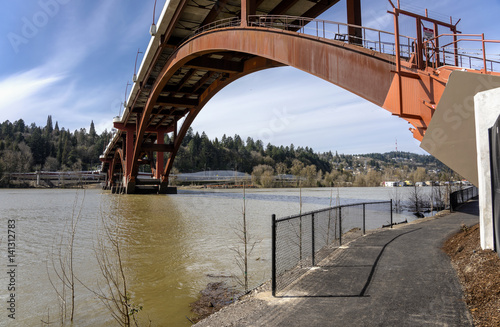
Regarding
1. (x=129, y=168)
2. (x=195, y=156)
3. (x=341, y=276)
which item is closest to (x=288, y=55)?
(x=341, y=276)

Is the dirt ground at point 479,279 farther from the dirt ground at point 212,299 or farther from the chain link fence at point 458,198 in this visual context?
the chain link fence at point 458,198

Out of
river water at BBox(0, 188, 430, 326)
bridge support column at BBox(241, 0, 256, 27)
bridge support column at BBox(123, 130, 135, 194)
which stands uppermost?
bridge support column at BBox(241, 0, 256, 27)

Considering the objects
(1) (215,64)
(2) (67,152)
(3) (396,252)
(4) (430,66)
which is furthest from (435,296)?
(2) (67,152)

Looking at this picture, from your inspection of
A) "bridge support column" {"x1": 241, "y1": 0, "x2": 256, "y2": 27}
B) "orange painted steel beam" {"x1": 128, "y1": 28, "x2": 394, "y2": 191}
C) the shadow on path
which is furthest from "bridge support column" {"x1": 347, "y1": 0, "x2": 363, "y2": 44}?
the shadow on path

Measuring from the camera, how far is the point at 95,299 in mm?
6332

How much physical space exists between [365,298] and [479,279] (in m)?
1.86

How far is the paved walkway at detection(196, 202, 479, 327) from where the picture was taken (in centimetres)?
417

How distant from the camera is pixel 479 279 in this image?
5145 millimetres

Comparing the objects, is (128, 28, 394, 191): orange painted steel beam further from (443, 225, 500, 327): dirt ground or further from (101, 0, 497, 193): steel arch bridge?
(443, 225, 500, 327): dirt ground

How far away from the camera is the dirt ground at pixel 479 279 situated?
13.3 feet

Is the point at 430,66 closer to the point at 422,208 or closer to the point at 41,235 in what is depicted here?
the point at 41,235

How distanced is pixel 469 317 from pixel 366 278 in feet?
6.00

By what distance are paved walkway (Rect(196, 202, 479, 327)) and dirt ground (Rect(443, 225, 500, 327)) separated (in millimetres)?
136

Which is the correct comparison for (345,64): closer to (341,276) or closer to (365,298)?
(341,276)
